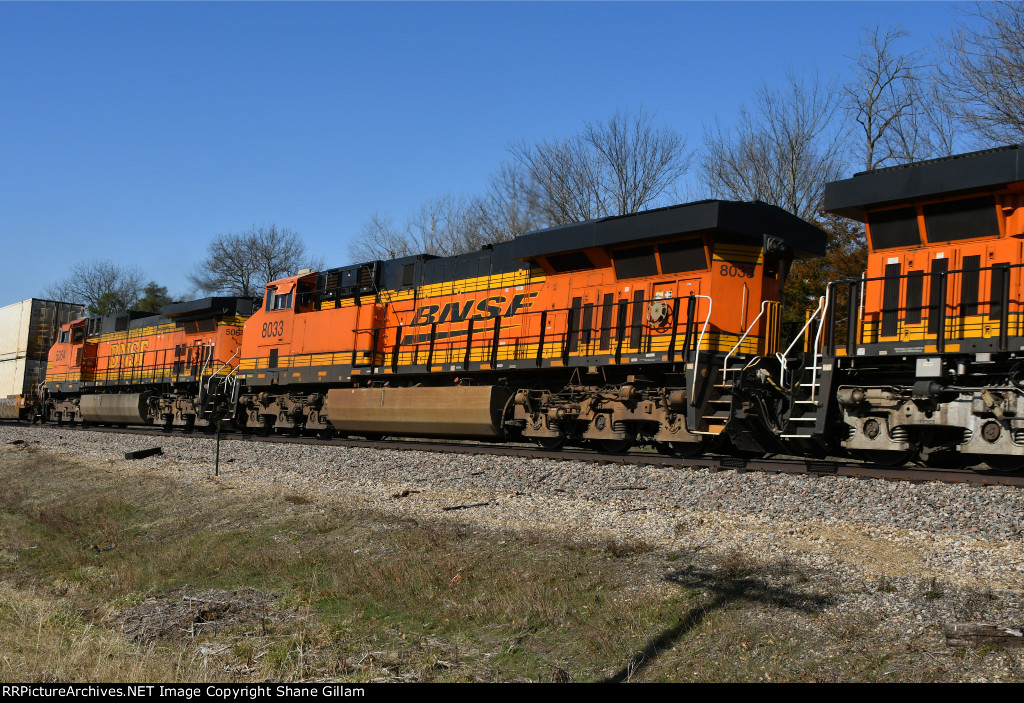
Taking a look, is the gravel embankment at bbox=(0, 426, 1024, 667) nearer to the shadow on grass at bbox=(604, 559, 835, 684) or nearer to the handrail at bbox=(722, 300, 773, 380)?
the shadow on grass at bbox=(604, 559, 835, 684)

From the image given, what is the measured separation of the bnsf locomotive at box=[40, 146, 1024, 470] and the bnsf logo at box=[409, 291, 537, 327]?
39 mm

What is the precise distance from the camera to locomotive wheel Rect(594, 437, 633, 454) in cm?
1249

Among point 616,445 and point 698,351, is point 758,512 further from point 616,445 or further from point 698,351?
point 616,445

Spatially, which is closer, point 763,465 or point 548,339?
point 763,465

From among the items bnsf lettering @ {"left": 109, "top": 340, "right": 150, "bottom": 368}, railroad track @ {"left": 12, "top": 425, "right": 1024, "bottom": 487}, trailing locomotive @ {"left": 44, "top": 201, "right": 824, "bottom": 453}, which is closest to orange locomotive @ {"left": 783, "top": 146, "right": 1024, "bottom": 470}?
railroad track @ {"left": 12, "top": 425, "right": 1024, "bottom": 487}

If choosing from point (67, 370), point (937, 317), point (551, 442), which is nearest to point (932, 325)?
point (937, 317)

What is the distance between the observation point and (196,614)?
624 cm

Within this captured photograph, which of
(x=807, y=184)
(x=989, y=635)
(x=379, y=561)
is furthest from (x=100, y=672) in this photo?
(x=807, y=184)

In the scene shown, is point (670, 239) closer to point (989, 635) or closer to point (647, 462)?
point (647, 462)

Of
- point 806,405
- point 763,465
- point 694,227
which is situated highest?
point 694,227

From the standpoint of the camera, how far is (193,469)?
13180 mm

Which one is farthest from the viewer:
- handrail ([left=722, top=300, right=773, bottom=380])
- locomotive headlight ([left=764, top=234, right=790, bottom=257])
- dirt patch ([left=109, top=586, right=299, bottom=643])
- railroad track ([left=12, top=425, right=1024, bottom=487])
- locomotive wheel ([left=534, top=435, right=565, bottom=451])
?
locomotive wheel ([left=534, top=435, right=565, bottom=451])

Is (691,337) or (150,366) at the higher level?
(691,337)

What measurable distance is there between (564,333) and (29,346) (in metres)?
26.4
